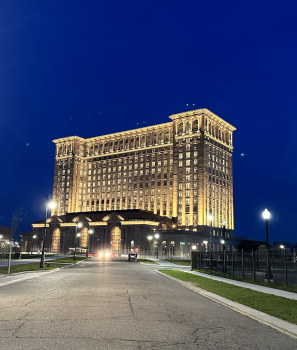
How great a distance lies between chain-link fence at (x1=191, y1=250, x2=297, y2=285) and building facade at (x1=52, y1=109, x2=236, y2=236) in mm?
90974

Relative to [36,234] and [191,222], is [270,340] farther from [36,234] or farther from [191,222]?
[36,234]

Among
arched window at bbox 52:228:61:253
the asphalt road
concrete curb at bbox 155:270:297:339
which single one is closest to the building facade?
arched window at bbox 52:228:61:253

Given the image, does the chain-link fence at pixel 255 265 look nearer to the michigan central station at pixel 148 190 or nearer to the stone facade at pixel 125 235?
the michigan central station at pixel 148 190

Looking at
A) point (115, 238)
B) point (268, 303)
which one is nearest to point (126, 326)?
point (268, 303)

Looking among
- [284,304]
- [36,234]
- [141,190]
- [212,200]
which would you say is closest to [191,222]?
[212,200]

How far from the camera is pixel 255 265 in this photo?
105ft

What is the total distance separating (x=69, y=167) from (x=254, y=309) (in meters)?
160

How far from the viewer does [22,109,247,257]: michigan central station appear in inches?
4813

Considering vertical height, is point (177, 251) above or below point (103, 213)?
below

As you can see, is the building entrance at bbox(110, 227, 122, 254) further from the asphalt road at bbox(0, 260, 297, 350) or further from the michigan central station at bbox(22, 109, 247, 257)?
the asphalt road at bbox(0, 260, 297, 350)

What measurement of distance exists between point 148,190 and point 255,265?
115705 millimetres

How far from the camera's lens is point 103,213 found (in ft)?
452

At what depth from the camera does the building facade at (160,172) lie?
134125mm

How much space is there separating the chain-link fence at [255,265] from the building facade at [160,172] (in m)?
91.0
